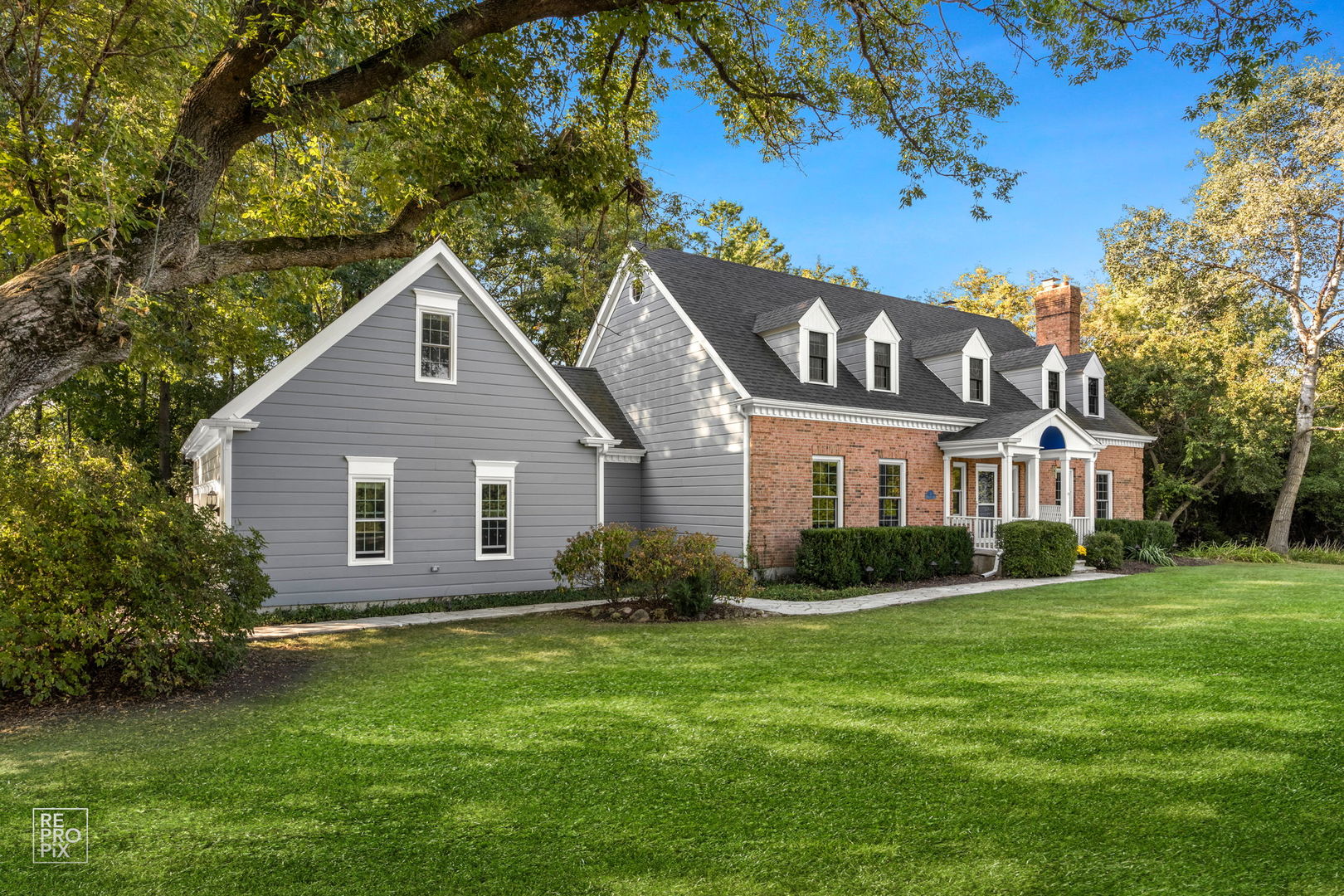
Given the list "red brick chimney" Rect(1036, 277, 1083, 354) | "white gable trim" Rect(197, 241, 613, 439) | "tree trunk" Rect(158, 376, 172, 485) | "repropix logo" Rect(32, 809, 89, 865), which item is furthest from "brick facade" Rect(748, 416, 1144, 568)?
"tree trunk" Rect(158, 376, 172, 485)

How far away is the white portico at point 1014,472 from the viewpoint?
18.8 m

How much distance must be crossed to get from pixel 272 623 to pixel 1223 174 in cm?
2978

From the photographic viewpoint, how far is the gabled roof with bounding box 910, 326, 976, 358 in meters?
20.8

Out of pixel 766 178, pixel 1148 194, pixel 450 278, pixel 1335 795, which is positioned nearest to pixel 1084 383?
pixel 1148 194

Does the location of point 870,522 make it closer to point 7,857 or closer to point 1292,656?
point 1292,656

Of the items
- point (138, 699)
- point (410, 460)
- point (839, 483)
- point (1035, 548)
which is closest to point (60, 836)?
point (138, 699)

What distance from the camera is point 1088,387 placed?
79.5ft

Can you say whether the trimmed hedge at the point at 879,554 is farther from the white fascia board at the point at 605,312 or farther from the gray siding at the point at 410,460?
the white fascia board at the point at 605,312

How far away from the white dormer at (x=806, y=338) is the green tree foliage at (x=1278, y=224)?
1447cm

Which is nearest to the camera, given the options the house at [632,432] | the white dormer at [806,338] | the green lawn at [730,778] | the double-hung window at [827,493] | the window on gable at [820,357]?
the green lawn at [730,778]

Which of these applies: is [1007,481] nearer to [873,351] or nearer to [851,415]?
[851,415]

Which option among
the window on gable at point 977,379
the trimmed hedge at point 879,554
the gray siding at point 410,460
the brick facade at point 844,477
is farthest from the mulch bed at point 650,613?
the window on gable at point 977,379

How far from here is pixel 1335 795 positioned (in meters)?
4.28

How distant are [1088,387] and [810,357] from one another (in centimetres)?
1173
